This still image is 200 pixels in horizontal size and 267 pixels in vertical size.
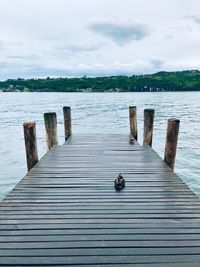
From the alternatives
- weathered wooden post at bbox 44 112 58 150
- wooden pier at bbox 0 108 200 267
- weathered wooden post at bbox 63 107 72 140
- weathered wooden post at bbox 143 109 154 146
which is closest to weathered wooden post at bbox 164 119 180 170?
wooden pier at bbox 0 108 200 267

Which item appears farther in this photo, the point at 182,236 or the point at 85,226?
the point at 85,226

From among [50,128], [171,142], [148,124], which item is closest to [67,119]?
[50,128]

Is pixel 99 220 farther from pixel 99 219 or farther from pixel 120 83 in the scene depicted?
pixel 120 83

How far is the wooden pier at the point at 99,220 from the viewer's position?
401 centimetres

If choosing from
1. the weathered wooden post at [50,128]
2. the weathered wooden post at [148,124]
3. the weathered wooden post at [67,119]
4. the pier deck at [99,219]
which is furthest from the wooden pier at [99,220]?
the weathered wooden post at [67,119]

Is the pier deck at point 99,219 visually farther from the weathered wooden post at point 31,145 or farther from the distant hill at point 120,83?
the distant hill at point 120,83

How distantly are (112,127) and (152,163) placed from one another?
23.5 metres

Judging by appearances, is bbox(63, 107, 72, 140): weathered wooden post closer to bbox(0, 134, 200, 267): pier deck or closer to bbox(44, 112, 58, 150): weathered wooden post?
bbox(44, 112, 58, 150): weathered wooden post

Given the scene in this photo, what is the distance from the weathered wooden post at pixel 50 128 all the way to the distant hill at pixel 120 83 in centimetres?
12325

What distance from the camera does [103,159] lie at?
31.0ft

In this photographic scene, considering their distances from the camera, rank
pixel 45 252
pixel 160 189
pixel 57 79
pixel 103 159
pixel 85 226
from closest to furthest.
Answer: pixel 45 252 → pixel 85 226 → pixel 160 189 → pixel 103 159 → pixel 57 79

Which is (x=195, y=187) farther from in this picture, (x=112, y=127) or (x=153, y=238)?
(x=112, y=127)

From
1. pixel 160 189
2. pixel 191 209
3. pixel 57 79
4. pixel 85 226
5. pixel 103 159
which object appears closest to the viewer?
pixel 85 226

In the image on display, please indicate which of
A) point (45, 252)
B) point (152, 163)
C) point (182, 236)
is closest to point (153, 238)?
point (182, 236)
